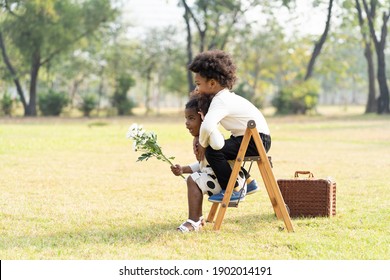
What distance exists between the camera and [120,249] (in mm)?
5457

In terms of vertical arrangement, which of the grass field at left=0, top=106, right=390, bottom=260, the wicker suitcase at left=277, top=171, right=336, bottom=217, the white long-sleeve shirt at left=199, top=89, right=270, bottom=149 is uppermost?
the white long-sleeve shirt at left=199, top=89, right=270, bottom=149

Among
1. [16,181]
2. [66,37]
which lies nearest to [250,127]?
[16,181]

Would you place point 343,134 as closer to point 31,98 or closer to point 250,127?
point 250,127

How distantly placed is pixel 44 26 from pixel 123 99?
704cm

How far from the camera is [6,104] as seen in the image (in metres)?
40.1

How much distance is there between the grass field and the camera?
17.8 feet

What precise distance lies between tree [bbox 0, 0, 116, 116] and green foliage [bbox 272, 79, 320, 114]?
11.1 m

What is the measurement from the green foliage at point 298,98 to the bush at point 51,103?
41.8ft

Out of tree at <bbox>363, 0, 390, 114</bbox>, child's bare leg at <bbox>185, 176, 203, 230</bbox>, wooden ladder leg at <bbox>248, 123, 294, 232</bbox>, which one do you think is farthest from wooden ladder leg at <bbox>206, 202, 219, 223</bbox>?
tree at <bbox>363, 0, 390, 114</bbox>

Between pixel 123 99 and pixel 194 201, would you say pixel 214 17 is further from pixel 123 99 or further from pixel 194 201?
pixel 194 201

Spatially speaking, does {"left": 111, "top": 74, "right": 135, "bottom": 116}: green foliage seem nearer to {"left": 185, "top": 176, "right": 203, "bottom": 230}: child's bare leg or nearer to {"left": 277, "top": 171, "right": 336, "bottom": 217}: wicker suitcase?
{"left": 277, "top": 171, "right": 336, "bottom": 217}: wicker suitcase

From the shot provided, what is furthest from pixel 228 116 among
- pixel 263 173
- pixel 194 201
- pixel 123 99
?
pixel 123 99

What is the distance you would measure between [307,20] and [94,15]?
12539 millimetres

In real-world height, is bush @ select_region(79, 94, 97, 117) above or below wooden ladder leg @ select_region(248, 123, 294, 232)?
below
